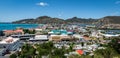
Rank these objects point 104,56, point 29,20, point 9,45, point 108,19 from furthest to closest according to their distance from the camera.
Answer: point 29,20, point 108,19, point 9,45, point 104,56

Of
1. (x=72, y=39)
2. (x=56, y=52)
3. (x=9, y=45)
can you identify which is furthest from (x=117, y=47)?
(x=72, y=39)

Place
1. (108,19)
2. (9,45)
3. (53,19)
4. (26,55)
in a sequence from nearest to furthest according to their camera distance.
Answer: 1. (26,55)
2. (9,45)
3. (108,19)
4. (53,19)

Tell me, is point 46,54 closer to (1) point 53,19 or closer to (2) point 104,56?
(2) point 104,56

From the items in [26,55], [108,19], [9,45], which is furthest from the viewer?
[108,19]

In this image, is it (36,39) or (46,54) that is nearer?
(46,54)

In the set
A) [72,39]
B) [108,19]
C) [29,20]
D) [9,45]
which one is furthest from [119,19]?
[9,45]

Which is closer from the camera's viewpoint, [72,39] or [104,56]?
[104,56]

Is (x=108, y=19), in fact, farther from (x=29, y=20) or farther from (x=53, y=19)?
(x=29, y=20)

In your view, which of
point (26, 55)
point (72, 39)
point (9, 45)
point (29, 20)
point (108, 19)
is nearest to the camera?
point (26, 55)
